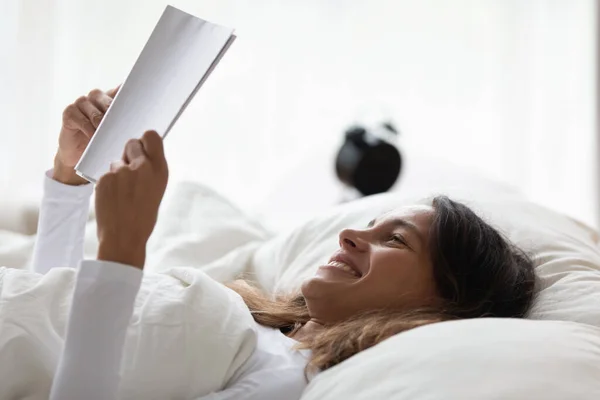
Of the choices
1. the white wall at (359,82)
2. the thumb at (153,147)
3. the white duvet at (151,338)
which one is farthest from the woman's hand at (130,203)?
the white wall at (359,82)

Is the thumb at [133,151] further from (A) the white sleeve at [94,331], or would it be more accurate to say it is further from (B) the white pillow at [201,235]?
(B) the white pillow at [201,235]

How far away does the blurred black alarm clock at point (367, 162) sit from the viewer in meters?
2.23

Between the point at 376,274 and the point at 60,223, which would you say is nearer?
the point at 376,274

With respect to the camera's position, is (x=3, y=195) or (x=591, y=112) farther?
(x=591, y=112)

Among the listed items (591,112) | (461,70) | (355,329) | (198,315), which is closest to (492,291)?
(355,329)

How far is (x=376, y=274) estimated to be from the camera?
1.14 metres

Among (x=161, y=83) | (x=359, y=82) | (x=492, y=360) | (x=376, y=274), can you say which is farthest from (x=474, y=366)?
(x=359, y=82)

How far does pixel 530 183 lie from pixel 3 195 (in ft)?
5.82

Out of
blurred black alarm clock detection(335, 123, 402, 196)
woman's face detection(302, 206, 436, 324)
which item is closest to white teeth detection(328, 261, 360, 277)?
woman's face detection(302, 206, 436, 324)

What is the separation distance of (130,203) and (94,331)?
0.13m

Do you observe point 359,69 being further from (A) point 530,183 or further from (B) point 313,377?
(B) point 313,377

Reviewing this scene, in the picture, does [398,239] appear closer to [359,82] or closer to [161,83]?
[161,83]

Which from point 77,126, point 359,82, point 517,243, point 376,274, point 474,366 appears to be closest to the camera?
point 474,366

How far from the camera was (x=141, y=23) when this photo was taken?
2.53 meters
